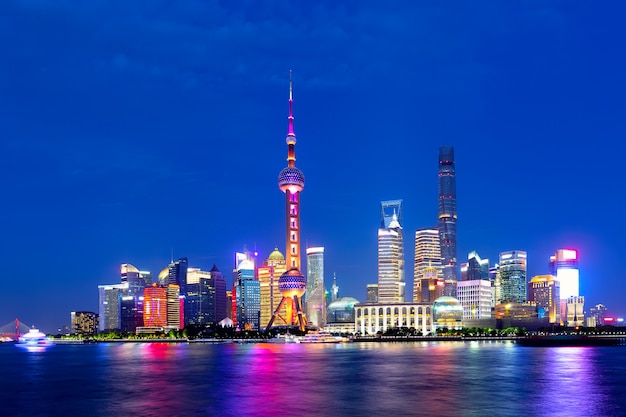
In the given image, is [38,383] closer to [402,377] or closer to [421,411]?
[402,377]

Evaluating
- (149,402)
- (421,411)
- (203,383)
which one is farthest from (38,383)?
(421,411)

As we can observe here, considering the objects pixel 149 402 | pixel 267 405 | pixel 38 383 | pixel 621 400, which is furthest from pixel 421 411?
pixel 38 383

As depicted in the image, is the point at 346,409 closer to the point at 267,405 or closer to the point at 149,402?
the point at 267,405

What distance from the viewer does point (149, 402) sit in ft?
238

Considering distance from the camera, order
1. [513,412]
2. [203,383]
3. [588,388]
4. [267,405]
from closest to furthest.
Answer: [513,412], [267,405], [588,388], [203,383]

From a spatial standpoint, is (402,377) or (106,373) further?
(106,373)

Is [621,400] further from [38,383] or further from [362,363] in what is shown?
[38,383]

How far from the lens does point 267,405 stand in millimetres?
69188

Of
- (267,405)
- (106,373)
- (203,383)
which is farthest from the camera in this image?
(106,373)

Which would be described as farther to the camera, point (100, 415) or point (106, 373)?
point (106, 373)

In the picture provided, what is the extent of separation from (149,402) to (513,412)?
116ft

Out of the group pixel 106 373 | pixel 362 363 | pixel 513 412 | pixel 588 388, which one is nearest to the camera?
pixel 513 412

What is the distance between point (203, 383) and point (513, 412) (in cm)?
4178

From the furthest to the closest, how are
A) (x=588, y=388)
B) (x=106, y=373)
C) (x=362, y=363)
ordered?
(x=362, y=363) → (x=106, y=373) → (x=588, y=388)
